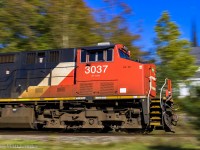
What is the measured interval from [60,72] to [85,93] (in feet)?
4.70

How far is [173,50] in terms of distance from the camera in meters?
26.4

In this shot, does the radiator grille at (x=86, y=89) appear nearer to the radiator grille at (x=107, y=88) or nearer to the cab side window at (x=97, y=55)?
the radiator grille at (x=107, y=88)

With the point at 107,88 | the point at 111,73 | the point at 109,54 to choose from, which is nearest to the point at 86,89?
the point at 107,88

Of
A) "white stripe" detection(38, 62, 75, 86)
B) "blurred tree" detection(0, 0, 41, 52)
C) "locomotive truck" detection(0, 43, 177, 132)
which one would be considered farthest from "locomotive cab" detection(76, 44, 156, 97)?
"blurred tree" detection(0, 0, 41, 52)

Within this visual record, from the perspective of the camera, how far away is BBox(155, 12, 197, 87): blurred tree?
80.9 ft

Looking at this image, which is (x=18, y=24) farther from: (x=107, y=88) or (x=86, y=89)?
(x=107, y=88)

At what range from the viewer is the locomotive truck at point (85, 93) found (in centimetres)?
1254

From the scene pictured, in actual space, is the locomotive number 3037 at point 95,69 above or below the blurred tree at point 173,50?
below

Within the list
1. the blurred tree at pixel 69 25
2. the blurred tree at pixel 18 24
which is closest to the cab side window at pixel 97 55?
the blurred tree at pixel 69 25

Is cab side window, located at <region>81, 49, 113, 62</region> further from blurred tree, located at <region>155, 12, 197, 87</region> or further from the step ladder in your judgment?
blurred tree, located at <region>155, 12, 197, 87</region>

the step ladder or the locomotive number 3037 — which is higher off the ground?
the locomotive number 3037

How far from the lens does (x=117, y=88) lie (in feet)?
41.7

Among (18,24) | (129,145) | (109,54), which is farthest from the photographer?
(18,24)

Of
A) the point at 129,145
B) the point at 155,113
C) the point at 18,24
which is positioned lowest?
the point at 129,145
